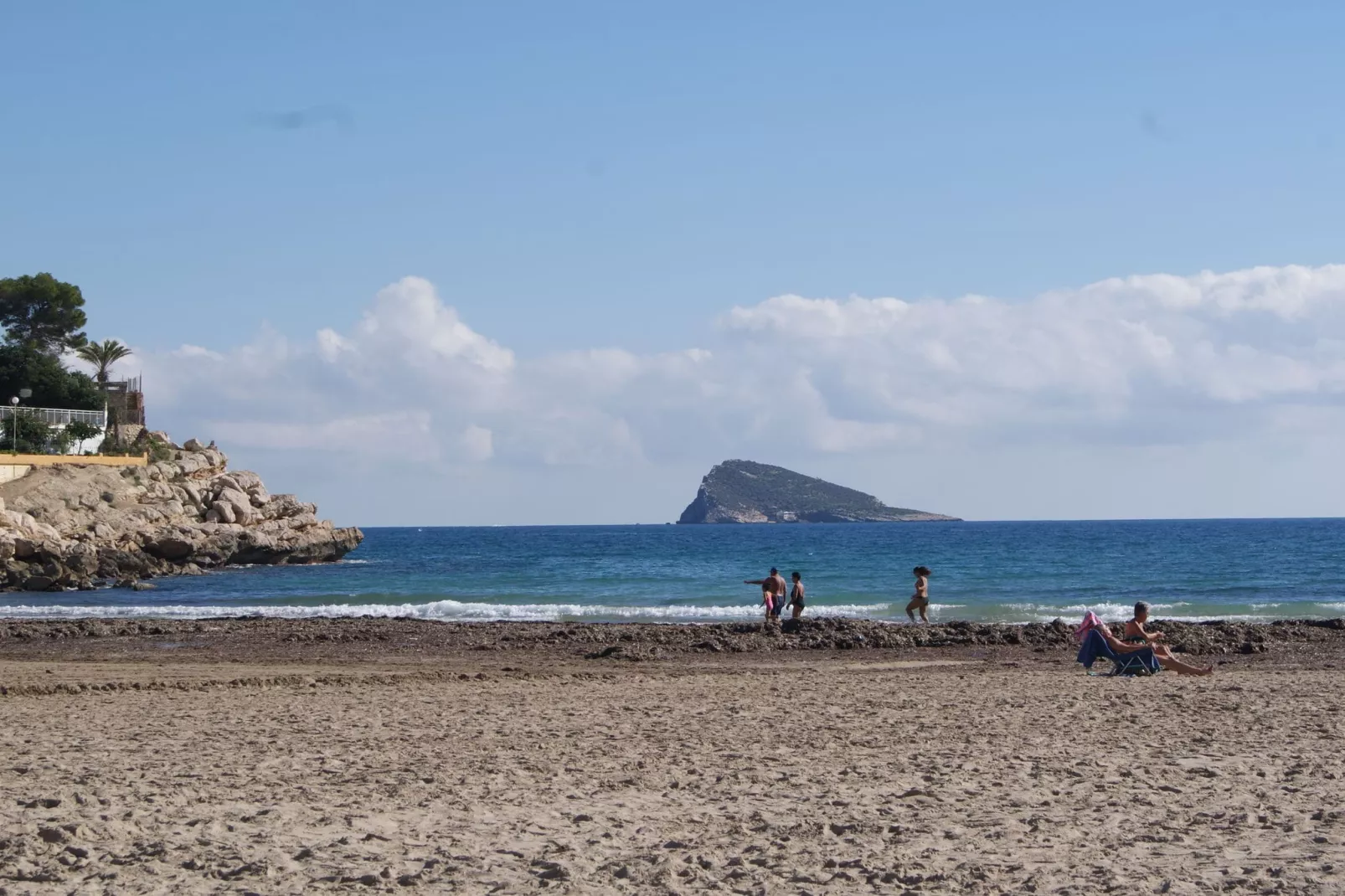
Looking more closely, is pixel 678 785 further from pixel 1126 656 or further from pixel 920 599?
pixel 920 599

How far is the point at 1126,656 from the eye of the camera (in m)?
15.9

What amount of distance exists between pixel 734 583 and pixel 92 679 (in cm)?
3531

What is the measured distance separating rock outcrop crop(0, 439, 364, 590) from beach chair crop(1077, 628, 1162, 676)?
38548mm

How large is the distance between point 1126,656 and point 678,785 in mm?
8847

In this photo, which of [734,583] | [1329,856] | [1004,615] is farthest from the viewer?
[734,583]

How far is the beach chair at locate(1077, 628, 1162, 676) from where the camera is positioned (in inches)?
625

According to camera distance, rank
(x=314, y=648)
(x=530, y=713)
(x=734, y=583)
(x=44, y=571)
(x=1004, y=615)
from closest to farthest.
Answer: (x=530, y=713) < (x=314, y=648) < (x=1004, y=615) < (x=44, y=571) < (x=734, y=583)

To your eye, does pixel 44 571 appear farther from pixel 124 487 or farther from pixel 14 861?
pixel 14 861

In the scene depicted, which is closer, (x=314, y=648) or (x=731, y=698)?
(x=731, y=698)

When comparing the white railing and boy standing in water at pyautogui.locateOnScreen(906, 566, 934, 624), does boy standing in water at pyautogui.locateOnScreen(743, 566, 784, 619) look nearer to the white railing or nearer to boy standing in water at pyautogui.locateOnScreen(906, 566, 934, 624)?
boy standing in water at pyautogui.locateOnScreen(906, 566, 934, 624)

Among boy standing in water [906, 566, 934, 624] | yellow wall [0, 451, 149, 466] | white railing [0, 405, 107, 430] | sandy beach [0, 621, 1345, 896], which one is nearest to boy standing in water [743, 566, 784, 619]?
boy standing in water [906, 566, 934, 624]

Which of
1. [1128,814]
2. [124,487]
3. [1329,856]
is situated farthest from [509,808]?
[124,487]

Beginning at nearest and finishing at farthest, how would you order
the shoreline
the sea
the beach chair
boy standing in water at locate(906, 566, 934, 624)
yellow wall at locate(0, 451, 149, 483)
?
the beach chair
the shoreline
boy standing in water at locate(906, 566, 934, 624)
the sea
yellow wall at locate(0, 451, 149, 483)

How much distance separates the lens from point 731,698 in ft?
46.8
